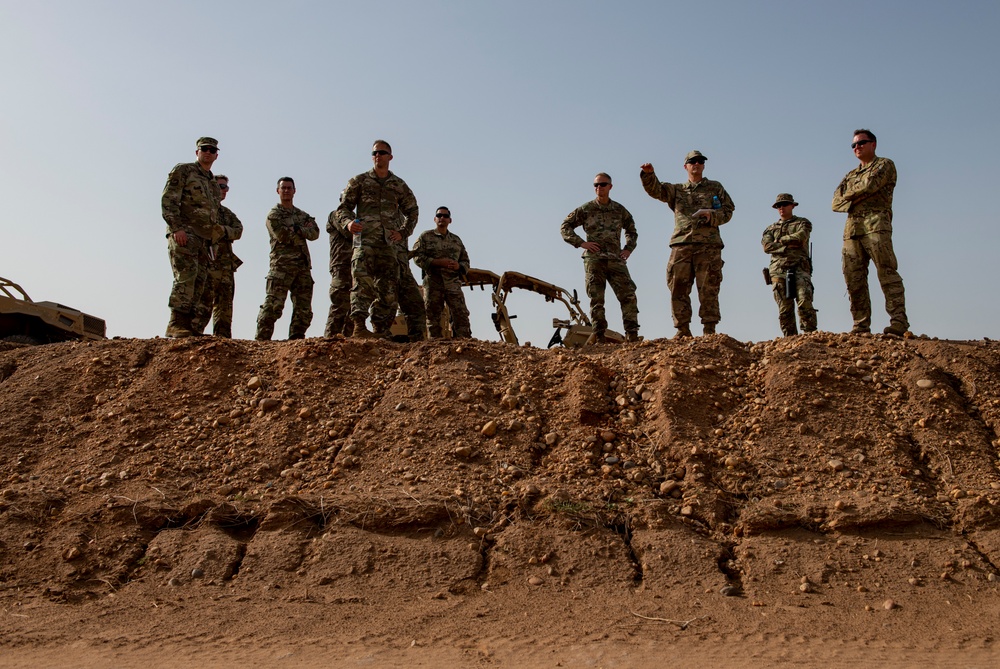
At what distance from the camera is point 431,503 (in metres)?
5.21

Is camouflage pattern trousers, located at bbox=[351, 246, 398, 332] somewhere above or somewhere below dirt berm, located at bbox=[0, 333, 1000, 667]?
above

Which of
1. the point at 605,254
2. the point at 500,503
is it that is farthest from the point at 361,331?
the point at 500,503

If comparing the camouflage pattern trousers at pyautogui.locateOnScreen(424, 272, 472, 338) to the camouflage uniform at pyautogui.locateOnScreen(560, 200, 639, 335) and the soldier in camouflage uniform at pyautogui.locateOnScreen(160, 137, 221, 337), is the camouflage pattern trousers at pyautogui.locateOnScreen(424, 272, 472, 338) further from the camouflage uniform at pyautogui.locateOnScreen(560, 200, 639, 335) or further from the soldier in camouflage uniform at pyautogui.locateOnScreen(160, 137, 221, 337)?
the soldier in camouflage uniform at pyautogui.locateOnScreen(160, 137, 221, 337)

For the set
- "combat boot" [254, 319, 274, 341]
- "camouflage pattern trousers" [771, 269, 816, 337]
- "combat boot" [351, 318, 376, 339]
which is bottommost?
"combat boot" [351, 318, 376, 339]

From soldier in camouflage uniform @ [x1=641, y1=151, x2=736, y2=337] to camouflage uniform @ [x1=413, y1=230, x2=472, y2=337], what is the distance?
9.02 feet

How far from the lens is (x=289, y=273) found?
9.37m

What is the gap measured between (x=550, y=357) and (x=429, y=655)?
350cm

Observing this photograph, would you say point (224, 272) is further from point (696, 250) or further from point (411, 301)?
point (696, 250)

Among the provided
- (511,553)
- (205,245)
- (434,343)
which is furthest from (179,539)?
(205,245)

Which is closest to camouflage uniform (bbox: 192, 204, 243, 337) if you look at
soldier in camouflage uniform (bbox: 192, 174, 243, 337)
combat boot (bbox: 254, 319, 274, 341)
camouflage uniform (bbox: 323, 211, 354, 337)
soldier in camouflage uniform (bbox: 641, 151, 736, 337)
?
soldier in camouflage uniform (bbox: 192, 174, 243, 337)

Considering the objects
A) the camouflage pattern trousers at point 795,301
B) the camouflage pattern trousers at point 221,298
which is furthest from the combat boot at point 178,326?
the camouflage pattern trousers at point 795,301

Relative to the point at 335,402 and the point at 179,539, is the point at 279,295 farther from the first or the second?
the point at 179,539

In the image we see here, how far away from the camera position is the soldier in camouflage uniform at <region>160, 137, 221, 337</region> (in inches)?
309

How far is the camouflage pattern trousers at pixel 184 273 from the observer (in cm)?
784
